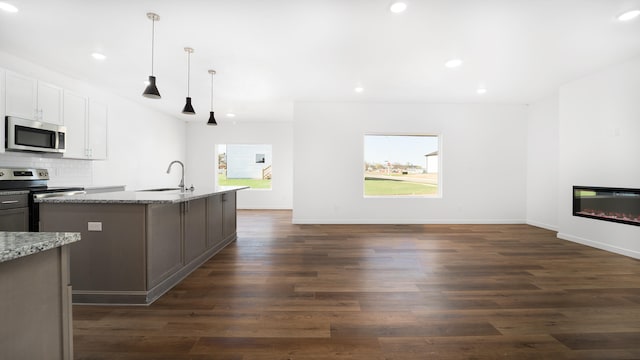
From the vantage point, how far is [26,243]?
3.03ft

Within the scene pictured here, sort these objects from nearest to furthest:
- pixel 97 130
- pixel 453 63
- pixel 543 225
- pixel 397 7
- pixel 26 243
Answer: pixel 26 243 → pixel 397 7 → pixel 453 63 → pixel 97 130 → pixel 543 225

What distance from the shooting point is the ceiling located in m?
2.63

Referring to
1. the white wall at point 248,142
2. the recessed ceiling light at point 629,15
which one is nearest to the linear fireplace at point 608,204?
the recessed ceiling light at point 629,15

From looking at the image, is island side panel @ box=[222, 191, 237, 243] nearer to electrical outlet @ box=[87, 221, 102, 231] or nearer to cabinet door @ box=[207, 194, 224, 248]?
cabinet door @ box=[207, 194, 224, 248]

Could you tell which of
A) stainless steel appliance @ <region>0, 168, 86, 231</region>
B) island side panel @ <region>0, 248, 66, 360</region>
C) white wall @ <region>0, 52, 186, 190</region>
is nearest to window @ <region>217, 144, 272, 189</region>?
white wall @ <region>0, 52, 186, 190</region>

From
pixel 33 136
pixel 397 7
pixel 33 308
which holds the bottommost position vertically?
pixel 33 308

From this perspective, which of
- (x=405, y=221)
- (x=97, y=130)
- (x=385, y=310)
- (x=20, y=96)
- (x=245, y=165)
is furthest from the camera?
(x=245, y=165)

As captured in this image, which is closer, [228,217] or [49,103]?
[49,103]

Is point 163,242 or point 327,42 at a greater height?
point 327,42

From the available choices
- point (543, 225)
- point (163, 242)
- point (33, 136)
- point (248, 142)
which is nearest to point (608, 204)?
point (543, 225)

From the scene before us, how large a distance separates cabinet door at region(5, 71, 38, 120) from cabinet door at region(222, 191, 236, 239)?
2.76 meters

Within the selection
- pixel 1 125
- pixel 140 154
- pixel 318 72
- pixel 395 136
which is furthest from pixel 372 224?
pixel 1 125

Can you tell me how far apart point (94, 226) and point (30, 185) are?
2.39 m

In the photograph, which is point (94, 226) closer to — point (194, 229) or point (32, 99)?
point (194, 229)
